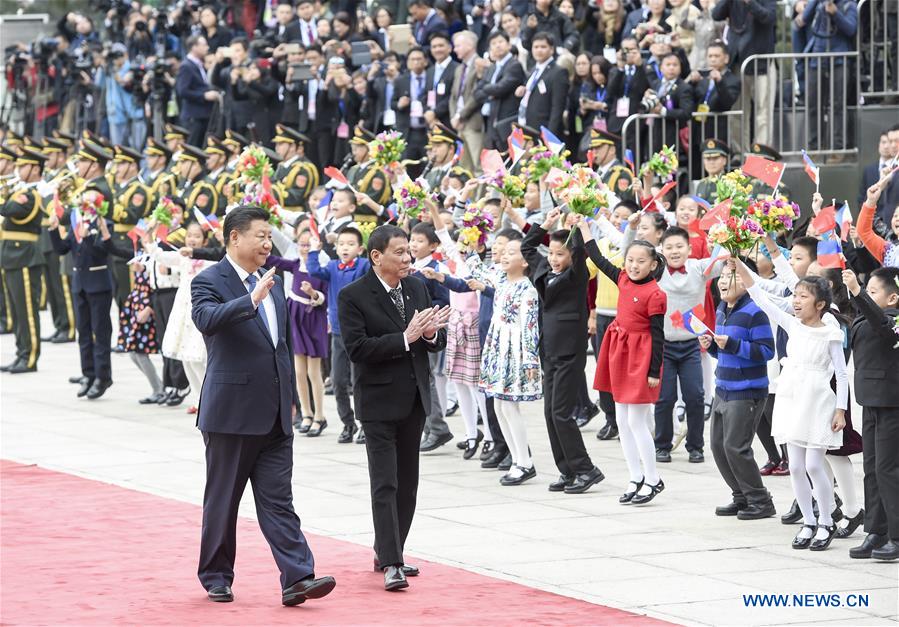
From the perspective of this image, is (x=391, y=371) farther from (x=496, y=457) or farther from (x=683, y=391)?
(x=683, y=391)

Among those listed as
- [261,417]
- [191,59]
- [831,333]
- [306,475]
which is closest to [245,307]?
[261,417]

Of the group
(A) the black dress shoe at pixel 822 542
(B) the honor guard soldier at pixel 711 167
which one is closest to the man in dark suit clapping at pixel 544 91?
(B) the honor guard soldier at pixel 711 167

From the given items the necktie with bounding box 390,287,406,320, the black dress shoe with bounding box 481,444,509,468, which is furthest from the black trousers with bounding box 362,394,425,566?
the black dress shoe with bounding box 481,444,509,468

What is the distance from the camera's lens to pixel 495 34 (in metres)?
18.9

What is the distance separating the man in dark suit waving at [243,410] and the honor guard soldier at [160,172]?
466 inches

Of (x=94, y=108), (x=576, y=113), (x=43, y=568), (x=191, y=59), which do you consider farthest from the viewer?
(x=94, y=108)

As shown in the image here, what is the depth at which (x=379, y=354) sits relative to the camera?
26.9 ft

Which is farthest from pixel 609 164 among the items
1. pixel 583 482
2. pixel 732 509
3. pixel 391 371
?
pixel 391 371

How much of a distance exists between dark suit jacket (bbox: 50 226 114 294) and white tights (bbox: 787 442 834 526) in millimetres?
9003

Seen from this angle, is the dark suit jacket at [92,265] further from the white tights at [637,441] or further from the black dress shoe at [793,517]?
the black dress shoe at [793,517]

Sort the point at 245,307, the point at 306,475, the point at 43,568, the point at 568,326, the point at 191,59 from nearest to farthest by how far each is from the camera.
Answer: the point at 245,307 < the point at 43,568 < the point at 568,326 < the point at 306,475 < the point at 191,59

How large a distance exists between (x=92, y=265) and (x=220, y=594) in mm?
8929

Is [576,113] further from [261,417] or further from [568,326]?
[261,417]

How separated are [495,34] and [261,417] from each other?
11822 mm
